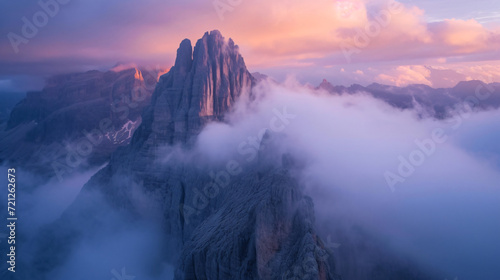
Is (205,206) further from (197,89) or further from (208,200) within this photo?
(197,89)

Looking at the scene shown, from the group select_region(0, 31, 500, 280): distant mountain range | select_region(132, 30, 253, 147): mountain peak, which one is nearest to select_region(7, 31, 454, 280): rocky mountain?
select_region(0, 31, 500, 280): distant mountain range

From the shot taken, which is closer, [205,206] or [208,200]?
[208,200]

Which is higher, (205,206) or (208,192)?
(208,192)

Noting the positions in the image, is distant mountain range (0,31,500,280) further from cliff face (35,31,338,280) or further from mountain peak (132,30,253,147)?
mountain peak (132,30,253,147)

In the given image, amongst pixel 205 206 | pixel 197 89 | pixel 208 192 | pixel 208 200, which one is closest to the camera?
pixel 208 200

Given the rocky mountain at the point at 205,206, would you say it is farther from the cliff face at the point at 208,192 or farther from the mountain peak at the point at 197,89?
the mountain peak at the point at 197,89

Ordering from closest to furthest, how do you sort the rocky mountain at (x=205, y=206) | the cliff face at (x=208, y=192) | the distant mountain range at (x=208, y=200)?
the cliff face at (x=208, y=192)
the distant mountain range at (x=208, y=200)
the rocky mountain at (x=205, y=206)

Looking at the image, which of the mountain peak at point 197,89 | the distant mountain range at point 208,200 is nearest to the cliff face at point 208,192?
the distant mountain range at point 208,200

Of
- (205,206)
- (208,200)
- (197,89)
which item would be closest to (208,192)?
(208,200)
